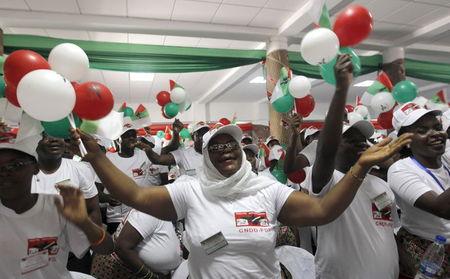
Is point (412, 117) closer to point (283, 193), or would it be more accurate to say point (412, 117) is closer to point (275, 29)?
point (283, 193)

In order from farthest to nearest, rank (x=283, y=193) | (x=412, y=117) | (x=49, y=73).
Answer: (x=412, y=117) < (x=283, y=193) < (x=49, y=73)

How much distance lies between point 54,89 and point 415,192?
5.51 feet

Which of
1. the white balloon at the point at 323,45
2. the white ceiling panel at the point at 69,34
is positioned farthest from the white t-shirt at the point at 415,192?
the white ceiling panel at the point at 69,34

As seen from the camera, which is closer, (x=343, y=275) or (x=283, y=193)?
(x=283, y=193)

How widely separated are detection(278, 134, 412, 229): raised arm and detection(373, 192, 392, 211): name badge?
16.4 inches

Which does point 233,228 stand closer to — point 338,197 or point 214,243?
point 214,243

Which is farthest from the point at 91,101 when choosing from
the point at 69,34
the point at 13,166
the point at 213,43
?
the point at 213,43

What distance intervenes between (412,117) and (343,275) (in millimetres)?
937

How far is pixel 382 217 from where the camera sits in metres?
1.60

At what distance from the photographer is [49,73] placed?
1.23 metres

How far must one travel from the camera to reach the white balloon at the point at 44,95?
1.18 m

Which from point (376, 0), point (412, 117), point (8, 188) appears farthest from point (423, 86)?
point (8, 188)

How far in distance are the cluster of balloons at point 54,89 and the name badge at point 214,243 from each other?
0.71m

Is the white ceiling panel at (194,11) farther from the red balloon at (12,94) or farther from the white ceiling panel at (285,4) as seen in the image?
the red balloon at (12,94)
